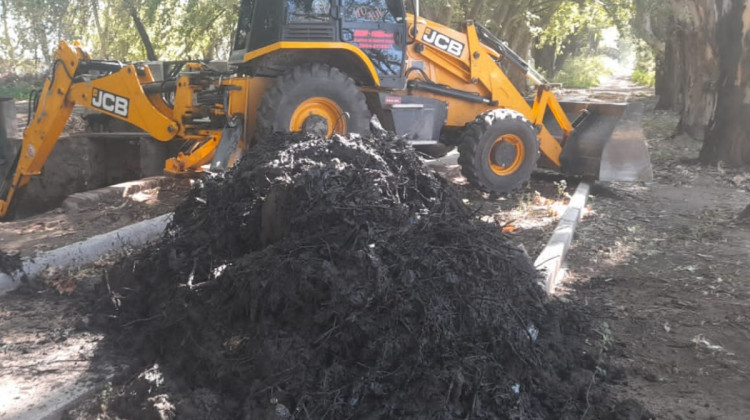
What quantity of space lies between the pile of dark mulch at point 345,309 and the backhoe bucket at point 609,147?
562 centimetres

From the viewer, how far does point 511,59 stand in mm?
10141

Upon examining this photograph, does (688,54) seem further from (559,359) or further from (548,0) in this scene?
(559,359)

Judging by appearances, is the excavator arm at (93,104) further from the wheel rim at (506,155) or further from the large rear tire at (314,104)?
the wheel rim at (506,155)

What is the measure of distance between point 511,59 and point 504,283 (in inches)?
262

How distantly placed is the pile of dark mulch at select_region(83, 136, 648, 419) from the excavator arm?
377cm

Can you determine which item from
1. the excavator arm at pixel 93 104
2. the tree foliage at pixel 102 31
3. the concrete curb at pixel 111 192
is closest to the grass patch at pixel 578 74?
the tree foliage at pixel 102 31

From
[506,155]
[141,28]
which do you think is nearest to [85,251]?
[506,155]

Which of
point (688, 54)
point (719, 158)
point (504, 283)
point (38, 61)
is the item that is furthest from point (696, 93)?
point (38, 61)

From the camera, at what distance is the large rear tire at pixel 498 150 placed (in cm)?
912

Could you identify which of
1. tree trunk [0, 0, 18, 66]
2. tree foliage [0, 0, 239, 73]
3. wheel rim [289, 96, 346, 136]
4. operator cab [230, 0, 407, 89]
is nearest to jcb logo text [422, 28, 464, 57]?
operator cab [230, 0, 407, 89]

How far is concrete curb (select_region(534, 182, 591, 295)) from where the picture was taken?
549 cm

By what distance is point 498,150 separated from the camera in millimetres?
9320

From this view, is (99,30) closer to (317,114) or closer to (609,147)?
(317,114)

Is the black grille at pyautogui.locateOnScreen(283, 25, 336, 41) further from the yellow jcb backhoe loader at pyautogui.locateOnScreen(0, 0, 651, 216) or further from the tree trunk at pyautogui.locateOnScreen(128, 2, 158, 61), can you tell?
the tree trunk at pyautogui.locateOnScreen(128, 2, 158, 61)
